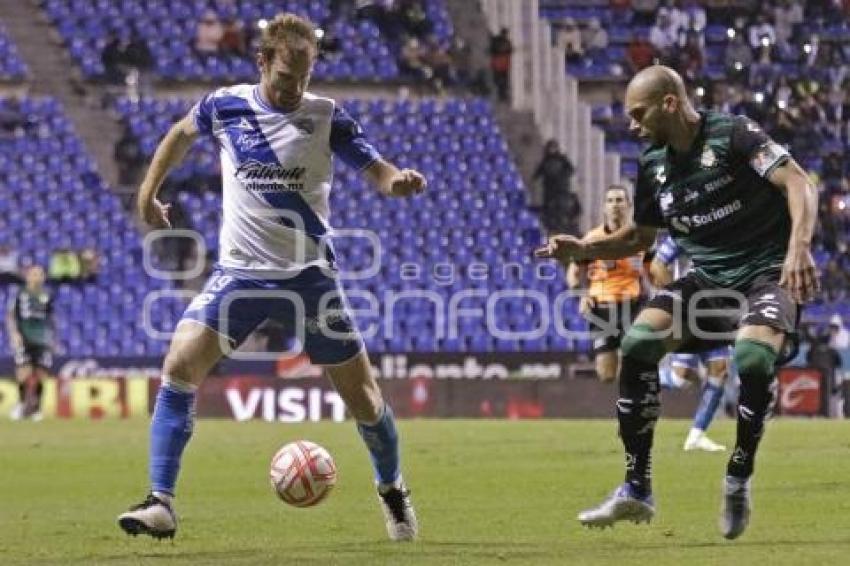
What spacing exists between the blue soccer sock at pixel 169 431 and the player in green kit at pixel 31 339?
60.0 feet

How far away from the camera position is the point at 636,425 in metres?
9.55

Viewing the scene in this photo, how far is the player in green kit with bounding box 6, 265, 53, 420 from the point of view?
27.2m

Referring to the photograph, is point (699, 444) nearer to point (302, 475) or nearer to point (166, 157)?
point (302, 475)

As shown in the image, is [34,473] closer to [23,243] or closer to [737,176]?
[737,176]

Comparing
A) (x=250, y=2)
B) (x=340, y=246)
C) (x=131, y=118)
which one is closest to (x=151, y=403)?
(x=340, y=246)

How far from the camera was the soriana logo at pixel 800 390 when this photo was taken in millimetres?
27625

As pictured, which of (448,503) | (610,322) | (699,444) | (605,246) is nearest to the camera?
(605,246)

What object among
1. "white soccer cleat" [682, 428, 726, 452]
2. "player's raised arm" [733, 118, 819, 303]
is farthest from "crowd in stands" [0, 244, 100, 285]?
"player's raised arm" [733, 118, 819, 303]

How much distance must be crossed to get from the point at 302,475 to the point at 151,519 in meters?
1.36

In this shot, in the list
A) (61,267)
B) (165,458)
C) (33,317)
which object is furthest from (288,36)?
(61,267)

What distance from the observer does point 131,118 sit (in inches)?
1405

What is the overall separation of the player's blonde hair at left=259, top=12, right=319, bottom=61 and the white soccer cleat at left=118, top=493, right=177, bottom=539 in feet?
7.40

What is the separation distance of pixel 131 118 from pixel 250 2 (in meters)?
3.84

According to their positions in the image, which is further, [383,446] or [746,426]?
[383,446]
